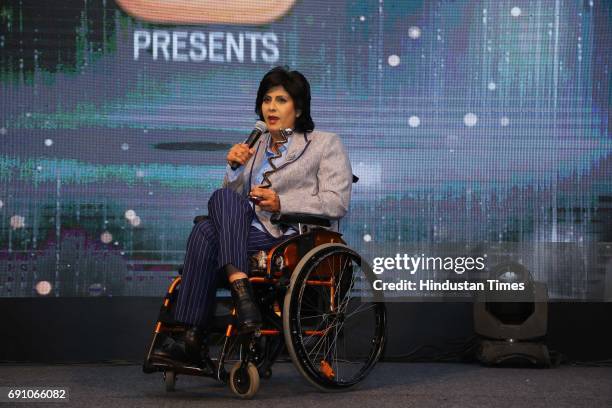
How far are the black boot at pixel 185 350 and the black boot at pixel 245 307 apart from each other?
0.14 metres

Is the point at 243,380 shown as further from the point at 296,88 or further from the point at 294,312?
the point at 296,88

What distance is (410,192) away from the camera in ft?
12.4

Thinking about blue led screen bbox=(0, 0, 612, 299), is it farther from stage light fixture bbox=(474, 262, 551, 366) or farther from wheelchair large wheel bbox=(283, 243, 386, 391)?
wheelchair large wheel bbox=(283, 243, 386, 391)

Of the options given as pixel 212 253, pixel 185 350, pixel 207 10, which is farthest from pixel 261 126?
pixel 207 10

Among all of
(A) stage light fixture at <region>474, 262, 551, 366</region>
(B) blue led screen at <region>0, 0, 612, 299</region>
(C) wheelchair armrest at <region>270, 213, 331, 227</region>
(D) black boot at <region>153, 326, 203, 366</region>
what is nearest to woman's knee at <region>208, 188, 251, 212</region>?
(C) wheelchair armrest at <region>270, 213, 331, 227</region>

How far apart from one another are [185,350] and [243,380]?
190mm

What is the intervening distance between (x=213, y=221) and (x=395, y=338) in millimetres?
1431

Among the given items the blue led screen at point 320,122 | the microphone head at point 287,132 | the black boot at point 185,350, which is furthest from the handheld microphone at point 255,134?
the blue led screen at point 320,122

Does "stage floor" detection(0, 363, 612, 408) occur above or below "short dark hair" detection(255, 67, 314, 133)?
below

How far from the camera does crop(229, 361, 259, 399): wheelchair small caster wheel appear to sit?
8.25 ft

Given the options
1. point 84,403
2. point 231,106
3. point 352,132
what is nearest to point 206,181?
point 231,106

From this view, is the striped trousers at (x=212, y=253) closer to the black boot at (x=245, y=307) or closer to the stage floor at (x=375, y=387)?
the black boot at (x=245, y=307)

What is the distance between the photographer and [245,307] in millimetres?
2432

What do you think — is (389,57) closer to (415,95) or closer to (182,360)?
(415,95)
